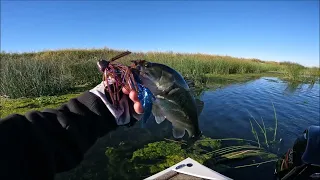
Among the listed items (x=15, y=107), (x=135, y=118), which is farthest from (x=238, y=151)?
(x=15, y=107)

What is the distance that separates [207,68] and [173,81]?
58.0 feet

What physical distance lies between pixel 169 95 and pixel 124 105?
422 mm

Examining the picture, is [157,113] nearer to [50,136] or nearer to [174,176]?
[50,136]

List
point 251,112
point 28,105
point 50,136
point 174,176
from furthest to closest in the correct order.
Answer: point 251,112 < point 28,105 < point 174,176 < point 50,136

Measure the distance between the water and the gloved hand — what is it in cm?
348

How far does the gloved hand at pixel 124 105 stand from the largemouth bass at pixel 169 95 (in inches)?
6.5

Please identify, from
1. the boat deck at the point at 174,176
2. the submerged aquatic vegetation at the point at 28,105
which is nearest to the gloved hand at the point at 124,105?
the boat deck at the point at 174,176

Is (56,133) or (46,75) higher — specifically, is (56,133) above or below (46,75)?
above

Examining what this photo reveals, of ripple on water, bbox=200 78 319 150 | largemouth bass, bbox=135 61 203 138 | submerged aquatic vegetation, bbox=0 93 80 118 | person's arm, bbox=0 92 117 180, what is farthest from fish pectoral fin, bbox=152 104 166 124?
submerged aquatic vegetation, bbox=0 93 80 118

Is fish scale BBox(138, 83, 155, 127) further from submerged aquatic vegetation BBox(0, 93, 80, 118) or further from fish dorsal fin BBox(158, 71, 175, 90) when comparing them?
submerged aquatic vegetation BBox(0, 93, 80, 118)

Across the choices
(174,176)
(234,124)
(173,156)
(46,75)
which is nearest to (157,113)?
(174,176)

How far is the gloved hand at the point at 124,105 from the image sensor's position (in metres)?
1.32

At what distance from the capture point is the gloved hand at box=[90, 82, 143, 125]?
1319 millimetres

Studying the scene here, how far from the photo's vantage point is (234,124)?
25.6 ft
